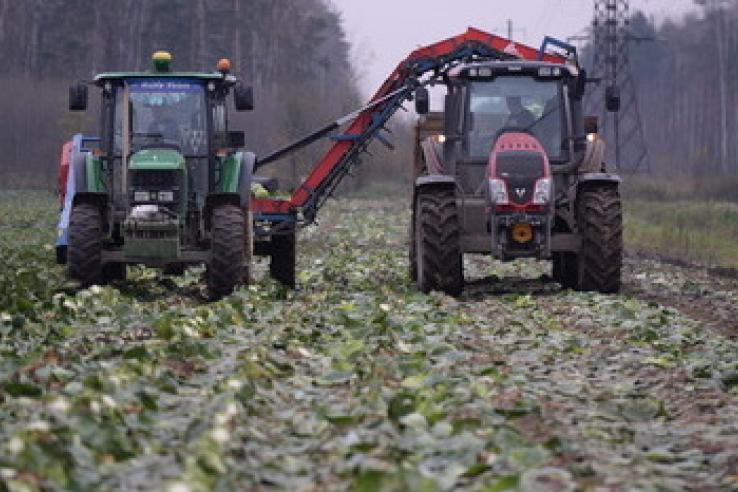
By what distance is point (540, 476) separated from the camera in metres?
6.54

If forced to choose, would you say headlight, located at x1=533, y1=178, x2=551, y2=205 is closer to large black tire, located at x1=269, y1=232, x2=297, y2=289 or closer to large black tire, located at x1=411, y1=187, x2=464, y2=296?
large black tire, located at x1=411, y1=187, x2=464, y2=296

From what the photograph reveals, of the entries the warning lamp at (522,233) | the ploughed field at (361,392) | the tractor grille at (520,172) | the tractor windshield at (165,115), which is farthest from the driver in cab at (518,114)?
the tractor windshield at (165,115)

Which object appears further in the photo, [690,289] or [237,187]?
[690,289]

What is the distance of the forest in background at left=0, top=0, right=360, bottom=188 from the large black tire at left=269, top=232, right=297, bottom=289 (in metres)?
37.9

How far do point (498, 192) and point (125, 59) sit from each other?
213ft

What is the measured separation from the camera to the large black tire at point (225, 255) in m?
15.1

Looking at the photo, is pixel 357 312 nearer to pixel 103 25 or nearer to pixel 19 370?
pixel 19 370

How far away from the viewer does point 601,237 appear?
15.7 m

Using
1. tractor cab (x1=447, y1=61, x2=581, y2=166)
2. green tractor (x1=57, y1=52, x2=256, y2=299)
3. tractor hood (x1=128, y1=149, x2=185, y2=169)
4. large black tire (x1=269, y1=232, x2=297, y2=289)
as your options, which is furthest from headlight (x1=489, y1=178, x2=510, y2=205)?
tractor hood (x1=128, y1=149, x2=185, y2=169)

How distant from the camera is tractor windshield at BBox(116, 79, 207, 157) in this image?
52.7 ft

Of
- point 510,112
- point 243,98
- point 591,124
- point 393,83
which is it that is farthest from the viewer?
point 393,83

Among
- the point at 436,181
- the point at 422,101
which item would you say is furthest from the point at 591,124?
the point at 436,181

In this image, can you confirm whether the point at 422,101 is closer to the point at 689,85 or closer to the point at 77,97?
the point at 77,97

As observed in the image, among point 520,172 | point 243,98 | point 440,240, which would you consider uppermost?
point 243,98
